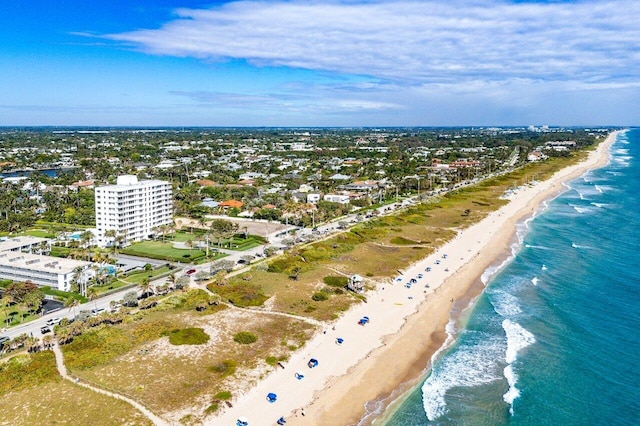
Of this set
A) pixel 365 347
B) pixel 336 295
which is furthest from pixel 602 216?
pixel 365 347

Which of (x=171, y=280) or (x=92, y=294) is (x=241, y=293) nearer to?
(x=171, y=280)

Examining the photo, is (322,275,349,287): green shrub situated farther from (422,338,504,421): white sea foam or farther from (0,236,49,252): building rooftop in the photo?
(0,236,49,252): building rooftop

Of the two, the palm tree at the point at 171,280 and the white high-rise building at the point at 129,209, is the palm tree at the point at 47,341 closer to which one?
the palm tree at the point at 171,280

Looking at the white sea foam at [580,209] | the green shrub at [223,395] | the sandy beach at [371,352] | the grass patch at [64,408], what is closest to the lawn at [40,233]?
the grass patch at [64,408]

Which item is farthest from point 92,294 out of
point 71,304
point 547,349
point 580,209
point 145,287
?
point 580,209

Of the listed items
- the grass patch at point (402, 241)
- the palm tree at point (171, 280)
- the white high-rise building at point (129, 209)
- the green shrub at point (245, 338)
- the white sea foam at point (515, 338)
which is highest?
the white high-rise building at point (129, 209)

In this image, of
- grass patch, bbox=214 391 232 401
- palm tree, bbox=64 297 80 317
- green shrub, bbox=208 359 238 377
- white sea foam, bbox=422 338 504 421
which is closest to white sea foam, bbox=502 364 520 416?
white sea foam, bbox=422 338 504 421
